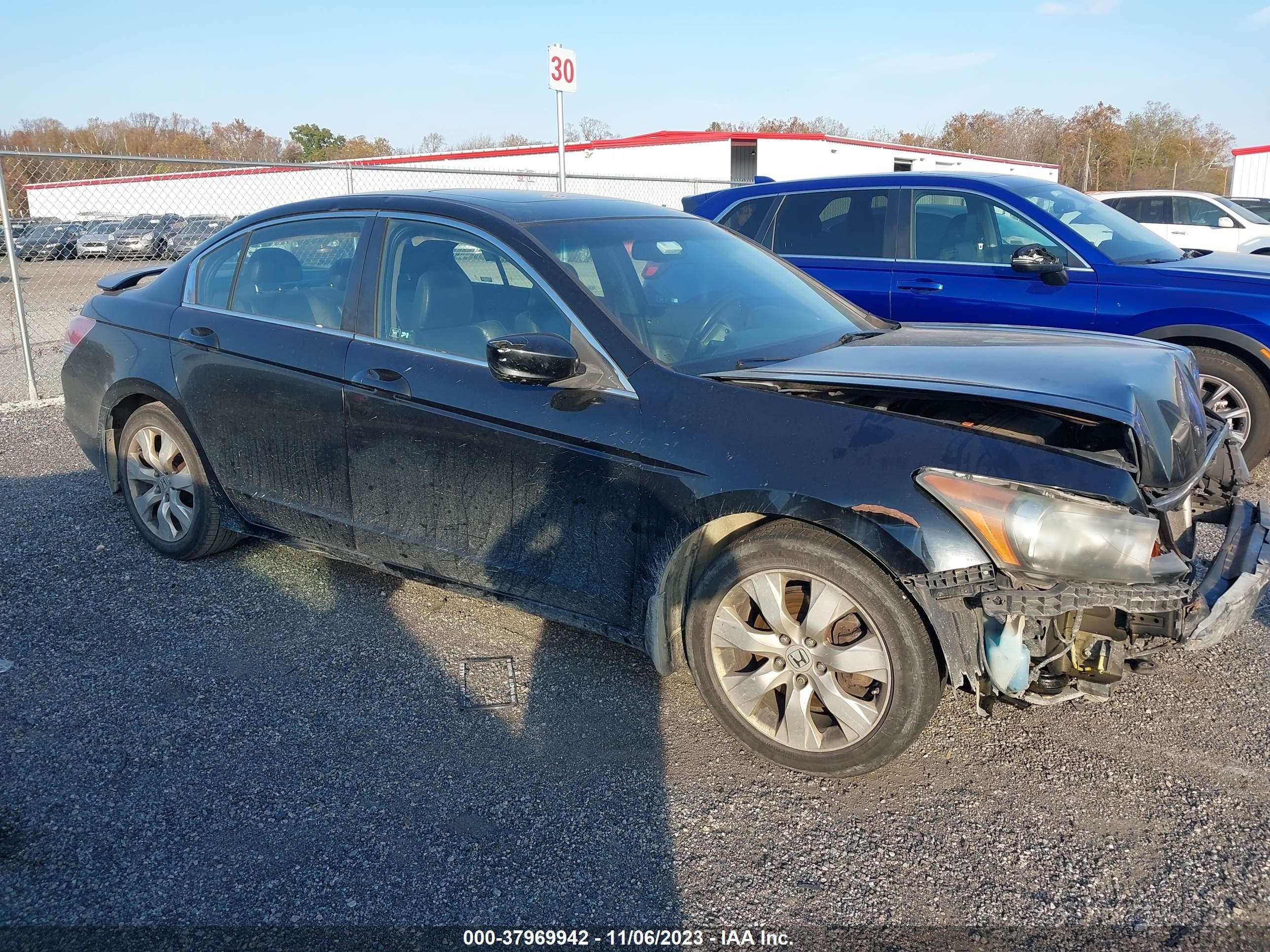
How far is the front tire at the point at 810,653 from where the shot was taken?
2785mm

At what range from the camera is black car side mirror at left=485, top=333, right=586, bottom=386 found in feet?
10.2

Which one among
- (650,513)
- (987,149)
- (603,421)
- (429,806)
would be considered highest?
(987,149)

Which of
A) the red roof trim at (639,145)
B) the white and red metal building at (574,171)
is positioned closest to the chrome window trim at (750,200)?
the white and red metal building at (574,171)

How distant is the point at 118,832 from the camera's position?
2750 millimetres

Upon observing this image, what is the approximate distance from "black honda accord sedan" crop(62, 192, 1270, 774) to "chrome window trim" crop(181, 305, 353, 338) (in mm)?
19

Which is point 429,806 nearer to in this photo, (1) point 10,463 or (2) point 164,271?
(2) point 164,271

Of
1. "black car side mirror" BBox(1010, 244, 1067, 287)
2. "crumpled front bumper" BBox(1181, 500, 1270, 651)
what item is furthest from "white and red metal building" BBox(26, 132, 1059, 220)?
"crumpled front bumper" BBox(1181, 500, 1270, 651)

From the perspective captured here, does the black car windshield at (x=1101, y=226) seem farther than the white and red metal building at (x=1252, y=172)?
No

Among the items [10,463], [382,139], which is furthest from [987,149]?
[10,463]

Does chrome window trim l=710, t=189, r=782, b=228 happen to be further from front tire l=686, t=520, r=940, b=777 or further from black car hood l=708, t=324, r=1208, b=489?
front tire l=686, t=520, r=940, b=777

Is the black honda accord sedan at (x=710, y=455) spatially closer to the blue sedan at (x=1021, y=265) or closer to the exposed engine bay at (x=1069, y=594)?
the exposed engine bay at (x=1069, y=594)

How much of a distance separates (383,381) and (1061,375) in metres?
2.35

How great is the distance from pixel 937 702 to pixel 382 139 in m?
84.0

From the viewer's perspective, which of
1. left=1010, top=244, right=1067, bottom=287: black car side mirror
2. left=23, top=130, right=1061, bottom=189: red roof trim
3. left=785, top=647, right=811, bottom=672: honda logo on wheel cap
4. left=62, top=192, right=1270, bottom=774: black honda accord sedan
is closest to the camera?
left=62, top=192, right=1270, bottom=774: black honda accord sedan
